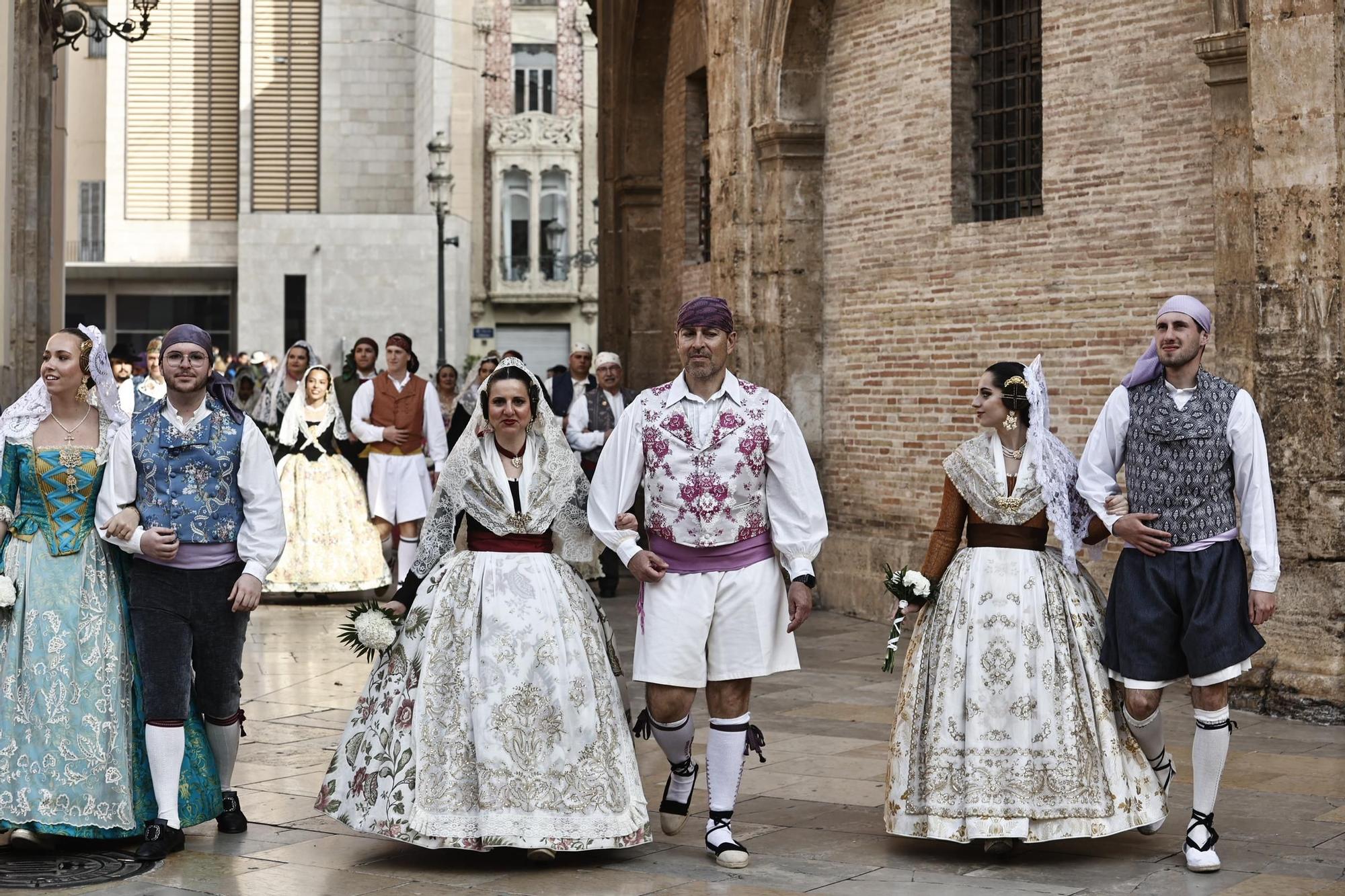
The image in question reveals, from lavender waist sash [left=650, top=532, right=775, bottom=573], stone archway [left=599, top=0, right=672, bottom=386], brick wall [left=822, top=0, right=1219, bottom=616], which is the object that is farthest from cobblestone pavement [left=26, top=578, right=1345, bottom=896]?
stone archway [left=599, top=0, right=672, bottom=386]

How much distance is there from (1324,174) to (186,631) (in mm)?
6027

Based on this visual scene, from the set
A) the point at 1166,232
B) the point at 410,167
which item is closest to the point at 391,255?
the point at 410,167

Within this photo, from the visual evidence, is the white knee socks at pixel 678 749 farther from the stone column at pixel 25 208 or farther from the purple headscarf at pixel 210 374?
the stone column at pixel 25 208

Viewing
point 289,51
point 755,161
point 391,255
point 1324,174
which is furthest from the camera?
point 289,51

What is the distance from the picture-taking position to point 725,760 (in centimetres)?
652

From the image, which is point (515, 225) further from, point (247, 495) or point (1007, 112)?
point (247, 495)

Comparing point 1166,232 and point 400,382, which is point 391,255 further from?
point 1166,232

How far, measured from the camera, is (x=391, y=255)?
40.9 m

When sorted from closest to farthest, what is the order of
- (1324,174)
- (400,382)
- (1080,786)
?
1. (1080,786)
2. (1324,174)
3. (400,382)

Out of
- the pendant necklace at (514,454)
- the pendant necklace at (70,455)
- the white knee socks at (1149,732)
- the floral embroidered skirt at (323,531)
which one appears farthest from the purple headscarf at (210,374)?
the floral embroidered skirt at (323,531)

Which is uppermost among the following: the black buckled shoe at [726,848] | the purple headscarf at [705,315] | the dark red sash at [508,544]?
the purple headscarf at [705,315]

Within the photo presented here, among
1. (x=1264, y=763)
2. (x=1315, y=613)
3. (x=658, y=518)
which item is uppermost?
(x=658, y=518)

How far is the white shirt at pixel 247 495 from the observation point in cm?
651

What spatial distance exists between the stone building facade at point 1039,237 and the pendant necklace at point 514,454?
4.49 m
